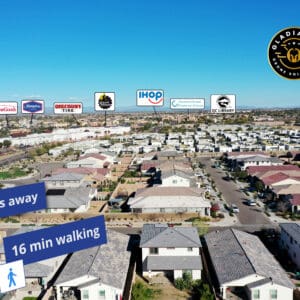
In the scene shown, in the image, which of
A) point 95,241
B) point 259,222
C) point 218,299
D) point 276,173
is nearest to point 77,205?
point 259,222

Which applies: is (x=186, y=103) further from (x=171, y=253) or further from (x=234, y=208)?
(x=234, y=208)

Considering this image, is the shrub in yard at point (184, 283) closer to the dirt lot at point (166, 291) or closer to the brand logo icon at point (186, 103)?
the dirt lot at point (166, 291)

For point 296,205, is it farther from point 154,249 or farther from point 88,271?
point 88,271

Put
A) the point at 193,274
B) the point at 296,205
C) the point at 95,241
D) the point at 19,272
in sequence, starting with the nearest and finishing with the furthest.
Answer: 1. the point at 19,272
2. the point at 95,241
3. the point at 193,274
4. the point at 296,205

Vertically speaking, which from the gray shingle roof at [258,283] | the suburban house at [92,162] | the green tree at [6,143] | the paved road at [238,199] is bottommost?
the paved road at [238,199]
